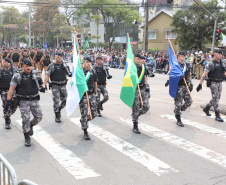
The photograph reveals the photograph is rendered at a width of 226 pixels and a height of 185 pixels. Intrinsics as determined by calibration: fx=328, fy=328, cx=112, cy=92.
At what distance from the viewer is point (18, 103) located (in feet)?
23.6

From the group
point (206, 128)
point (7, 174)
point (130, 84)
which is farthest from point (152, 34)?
point (7, 174)

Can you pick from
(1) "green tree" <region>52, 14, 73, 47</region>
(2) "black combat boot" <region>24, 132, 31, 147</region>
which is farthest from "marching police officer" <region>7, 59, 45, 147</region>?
(1) "green tree" <region>52, 14, 73, 47</region>

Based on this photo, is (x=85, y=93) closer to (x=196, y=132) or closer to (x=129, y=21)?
(x=196, y=132)

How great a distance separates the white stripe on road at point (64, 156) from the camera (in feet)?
18.2

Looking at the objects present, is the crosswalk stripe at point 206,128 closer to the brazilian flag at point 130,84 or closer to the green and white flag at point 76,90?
the brazilian flag at point 130,84

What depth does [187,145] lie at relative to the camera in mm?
7152

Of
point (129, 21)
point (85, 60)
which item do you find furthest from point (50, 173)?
point (129, 21)

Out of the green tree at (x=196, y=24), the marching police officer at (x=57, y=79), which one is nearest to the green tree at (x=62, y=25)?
the green tree at (x=196, y=24)

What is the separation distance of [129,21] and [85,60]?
47.7 meters

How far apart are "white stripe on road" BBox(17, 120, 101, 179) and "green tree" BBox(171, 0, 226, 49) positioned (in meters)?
34.1

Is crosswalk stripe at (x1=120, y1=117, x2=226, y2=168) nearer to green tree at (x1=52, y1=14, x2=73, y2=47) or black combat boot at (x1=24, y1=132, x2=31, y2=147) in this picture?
black combat boot at (x1=24, y1=132, x2=31, y2=147)

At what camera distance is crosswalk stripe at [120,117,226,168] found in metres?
6.31

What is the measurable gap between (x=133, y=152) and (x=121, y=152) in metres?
0.24

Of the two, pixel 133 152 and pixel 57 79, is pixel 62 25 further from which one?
pixel 133 152
